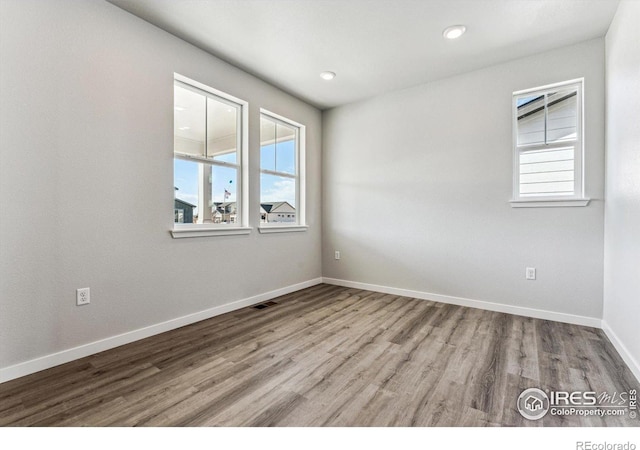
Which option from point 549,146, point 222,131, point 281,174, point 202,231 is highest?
point 222,131

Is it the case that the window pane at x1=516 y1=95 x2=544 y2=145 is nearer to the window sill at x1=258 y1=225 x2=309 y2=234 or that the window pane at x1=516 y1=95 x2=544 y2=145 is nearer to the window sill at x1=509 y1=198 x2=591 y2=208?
the window sill at x1=509 y1=198 x2=591 y2=208

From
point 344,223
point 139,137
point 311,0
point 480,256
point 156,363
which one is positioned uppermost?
point 311,0

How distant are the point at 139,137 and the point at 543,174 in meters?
3.90

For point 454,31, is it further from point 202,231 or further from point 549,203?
point 202,231

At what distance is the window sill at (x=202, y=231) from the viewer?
278 cm

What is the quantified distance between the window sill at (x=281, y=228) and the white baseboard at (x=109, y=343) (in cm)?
81

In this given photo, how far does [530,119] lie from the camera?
3.17 m

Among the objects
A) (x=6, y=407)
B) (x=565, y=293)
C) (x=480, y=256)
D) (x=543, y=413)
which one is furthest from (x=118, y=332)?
(x=565, y=293)

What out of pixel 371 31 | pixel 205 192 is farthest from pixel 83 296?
pixel 371 31

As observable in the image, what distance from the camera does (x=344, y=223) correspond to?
450cm

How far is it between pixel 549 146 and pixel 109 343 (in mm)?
4433

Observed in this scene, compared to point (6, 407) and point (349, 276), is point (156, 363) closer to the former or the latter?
point (6, 407)

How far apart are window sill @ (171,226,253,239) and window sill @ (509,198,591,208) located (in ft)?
9.80

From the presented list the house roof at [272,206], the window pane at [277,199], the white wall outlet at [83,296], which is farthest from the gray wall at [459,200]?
the white wall outlet at [83,296]
